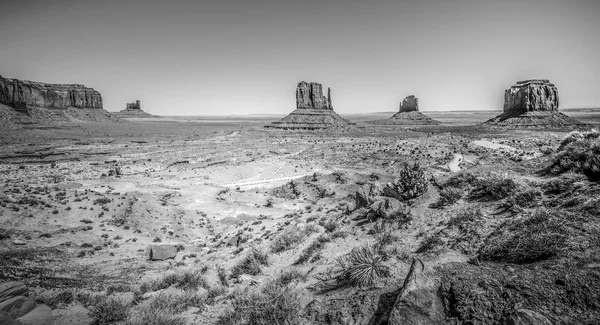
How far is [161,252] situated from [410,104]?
133 metres

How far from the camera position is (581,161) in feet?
26.1

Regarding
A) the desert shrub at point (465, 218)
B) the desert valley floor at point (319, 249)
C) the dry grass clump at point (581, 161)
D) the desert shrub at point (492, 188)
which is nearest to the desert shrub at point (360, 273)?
the desert valley floor at point (319, 249)

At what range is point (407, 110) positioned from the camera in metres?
132

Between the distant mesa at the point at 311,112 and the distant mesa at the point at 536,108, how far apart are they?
47.6 metres

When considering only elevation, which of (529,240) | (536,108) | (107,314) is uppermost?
(536,108)

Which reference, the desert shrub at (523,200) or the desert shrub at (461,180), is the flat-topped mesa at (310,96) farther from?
the desert shrub at (523,200)

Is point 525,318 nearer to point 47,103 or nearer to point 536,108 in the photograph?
point 536,108

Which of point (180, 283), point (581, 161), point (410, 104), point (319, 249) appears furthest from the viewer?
point (410, 104)

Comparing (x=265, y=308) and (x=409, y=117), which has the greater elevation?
(x=409, y=117)

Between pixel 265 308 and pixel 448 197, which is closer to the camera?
pixel 265 308

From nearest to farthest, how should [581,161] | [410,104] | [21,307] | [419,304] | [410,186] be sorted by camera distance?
[419,304] → [21,307] → [581,161] → [410,186] → [410,104]

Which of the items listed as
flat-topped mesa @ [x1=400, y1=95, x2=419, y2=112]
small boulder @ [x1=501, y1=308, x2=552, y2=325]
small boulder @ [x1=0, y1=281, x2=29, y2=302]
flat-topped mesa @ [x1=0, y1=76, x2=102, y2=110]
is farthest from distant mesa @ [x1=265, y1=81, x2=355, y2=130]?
flat-topped mesa @ [x1=0, y1=76, x2=102, y2=110]

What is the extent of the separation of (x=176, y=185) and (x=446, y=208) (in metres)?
23.9

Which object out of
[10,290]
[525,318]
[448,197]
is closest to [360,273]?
[525,318]
